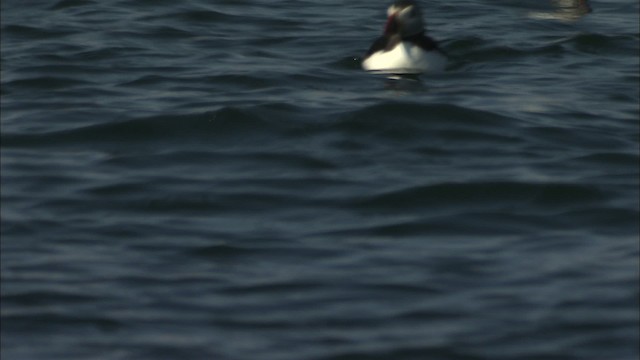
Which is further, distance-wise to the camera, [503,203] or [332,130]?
[332,130]

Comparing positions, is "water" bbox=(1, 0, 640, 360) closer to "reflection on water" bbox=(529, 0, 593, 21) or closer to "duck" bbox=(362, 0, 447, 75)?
"duck" bbox=(362, 0, 447, 75)

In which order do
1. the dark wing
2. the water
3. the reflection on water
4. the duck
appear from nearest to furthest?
the water → the duck → the dark wing → the reflection on water

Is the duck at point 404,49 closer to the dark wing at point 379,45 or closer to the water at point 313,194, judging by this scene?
the dark wing at point 379,45

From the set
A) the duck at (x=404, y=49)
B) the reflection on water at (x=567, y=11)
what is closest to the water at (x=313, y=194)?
the duck at (x=404, y=49)

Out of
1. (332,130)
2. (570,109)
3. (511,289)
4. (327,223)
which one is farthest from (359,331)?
(570,109)

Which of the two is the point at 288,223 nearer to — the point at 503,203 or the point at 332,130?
the point at 503,203

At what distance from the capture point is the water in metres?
9.42

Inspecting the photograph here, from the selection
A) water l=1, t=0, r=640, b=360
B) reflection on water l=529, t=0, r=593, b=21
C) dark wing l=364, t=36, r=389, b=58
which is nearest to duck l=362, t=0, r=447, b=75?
dark wing l=364, t=36, r=389, b=58

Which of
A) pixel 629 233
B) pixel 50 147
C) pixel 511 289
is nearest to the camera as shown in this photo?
pixel 511 289

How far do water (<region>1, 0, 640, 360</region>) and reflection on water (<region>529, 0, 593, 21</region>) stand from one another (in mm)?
409

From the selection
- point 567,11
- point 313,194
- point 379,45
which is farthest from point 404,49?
point 313,194

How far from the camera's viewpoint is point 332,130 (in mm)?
13648

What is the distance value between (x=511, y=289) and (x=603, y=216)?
5.45ft

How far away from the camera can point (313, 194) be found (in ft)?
39.4
